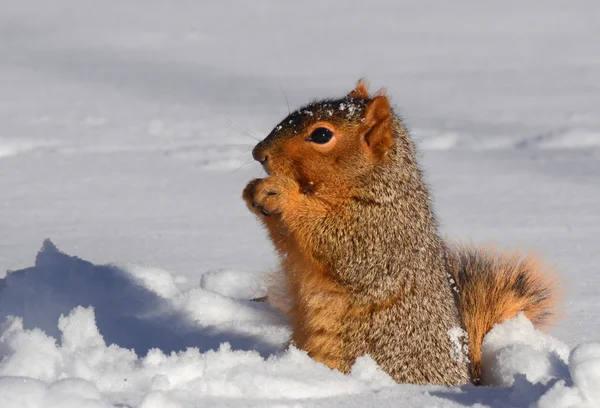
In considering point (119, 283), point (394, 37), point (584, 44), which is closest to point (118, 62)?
point (394, 37)

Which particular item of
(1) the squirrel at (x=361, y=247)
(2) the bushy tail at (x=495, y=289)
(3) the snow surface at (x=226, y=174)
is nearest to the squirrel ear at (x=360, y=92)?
(1) the squirrel at (x=361, y=247)

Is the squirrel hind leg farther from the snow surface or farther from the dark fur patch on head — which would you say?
the dark fur patch on head

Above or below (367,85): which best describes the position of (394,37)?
above

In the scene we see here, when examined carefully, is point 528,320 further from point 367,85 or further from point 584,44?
point 584,44

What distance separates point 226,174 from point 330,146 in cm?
195

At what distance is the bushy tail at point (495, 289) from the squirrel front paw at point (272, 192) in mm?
470

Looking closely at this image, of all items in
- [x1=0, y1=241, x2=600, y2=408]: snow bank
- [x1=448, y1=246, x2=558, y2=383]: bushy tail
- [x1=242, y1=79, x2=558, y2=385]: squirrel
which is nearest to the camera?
[x1=0, y1=241, x2=600, y2=408]: snow bank

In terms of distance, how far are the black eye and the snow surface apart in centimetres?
29

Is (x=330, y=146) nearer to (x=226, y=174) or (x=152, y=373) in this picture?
(x=152, y=373)

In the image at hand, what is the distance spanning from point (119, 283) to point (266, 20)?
5.15m

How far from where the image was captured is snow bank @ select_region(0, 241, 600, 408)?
1.49 metres

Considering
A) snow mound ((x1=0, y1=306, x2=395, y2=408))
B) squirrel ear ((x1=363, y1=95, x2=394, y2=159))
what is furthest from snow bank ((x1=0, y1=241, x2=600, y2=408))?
squirrel ear ((x1=363, y1=95, x2=394, y2=159))

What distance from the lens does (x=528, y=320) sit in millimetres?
2104

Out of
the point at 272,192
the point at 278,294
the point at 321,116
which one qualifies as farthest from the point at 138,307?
the point at 321,116
